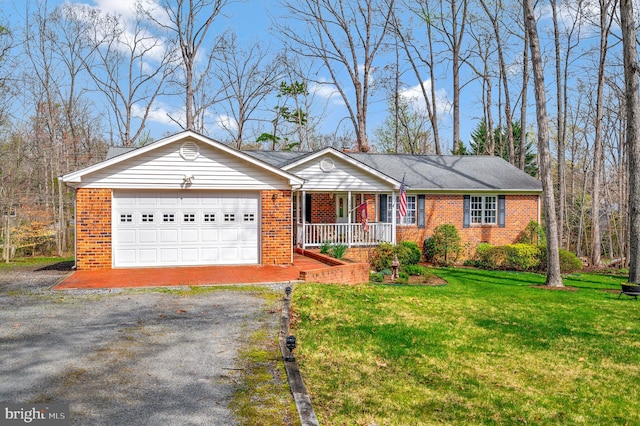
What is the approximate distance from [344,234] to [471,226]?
6257 mm

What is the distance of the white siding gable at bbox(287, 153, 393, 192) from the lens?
1761cm

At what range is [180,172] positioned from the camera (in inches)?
510

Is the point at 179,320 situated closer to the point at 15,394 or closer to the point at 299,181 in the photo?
the point at 15,394

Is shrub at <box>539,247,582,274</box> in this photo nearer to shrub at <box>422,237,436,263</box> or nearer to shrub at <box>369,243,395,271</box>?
shrub at <box>422,237,436,263</box>

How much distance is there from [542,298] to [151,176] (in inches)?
422

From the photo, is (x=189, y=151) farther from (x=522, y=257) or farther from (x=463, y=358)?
(x=522, y=257)

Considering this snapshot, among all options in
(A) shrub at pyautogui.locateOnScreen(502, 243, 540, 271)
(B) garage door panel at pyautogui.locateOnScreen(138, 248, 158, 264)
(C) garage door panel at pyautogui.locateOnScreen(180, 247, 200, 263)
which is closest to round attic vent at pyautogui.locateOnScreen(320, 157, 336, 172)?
(C) garage door panel at pyautogui.locateOnScreen(180, 247, 200, 263)

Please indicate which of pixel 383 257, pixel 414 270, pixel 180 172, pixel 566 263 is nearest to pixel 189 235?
pixel 180 172

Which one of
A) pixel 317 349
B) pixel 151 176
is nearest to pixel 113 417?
pixel 317 349

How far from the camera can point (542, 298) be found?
12.0 meters

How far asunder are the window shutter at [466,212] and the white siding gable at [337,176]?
425 cm

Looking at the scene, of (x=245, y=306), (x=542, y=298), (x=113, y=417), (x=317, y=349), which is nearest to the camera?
(x=113, y=417)

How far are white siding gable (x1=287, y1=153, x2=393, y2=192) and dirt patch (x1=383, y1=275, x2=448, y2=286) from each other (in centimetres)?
411

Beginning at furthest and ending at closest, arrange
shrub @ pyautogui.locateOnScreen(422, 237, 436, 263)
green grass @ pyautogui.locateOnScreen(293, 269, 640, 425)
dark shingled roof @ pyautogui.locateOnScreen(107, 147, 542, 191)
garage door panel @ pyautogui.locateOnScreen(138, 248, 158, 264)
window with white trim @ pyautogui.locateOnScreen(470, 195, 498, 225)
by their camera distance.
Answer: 1. window with white trim @ pyautogui.locateOnScreen(470, 195, 498, 225)
2. dark shingled roof @ pyautogui.locateOnScreen(107, 147, 542, 191)
3. shrub @ pyautogui.locateOnScreen(422, 237, 436, 263)
4. garage door panel @ pyautogui.locateOnScreen(138, 248, 158, 264)
5. green grass @ pyautogui.locateOnScreen(293, 269, 640, 425)
